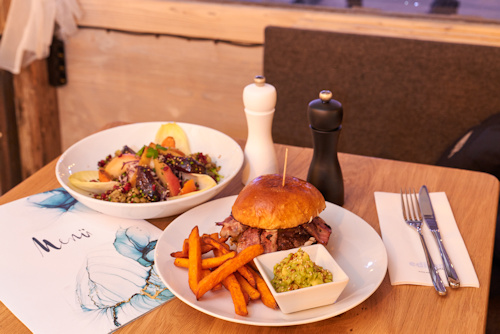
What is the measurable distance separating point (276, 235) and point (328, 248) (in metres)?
0.15

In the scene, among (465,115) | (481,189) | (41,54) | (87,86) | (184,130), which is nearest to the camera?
(481,189)

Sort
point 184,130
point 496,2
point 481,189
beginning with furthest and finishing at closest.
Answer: point 496,2 < point 184,130 < point 481,189

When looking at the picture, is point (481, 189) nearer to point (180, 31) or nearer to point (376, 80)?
point (376, 80)

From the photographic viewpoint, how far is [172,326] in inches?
40.1

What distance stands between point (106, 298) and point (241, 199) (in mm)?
358

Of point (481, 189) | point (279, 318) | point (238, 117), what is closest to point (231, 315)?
point (279, 318)

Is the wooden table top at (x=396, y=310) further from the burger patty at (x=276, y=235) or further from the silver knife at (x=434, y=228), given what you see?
the burger patty at (x=276, y=235)

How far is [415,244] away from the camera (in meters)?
1.29

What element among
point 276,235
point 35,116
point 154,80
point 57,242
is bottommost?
point 35,116

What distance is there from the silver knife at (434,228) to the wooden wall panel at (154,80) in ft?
5.67

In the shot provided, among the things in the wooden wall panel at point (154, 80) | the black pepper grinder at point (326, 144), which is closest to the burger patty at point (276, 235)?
the black pepper grinder at point (326, 144)

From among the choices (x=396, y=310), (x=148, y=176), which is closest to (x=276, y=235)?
(x=396, y=310)

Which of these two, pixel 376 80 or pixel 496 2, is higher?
pixel 496 2

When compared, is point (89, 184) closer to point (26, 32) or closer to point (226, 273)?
point (226, 273)
